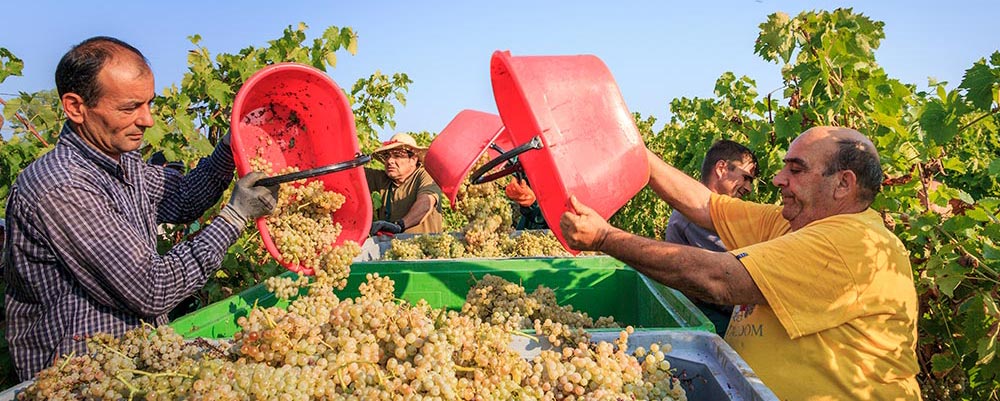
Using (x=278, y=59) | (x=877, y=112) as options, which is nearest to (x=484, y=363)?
(x=877, y=112)

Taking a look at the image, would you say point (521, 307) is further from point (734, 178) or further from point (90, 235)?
point (734, 178)

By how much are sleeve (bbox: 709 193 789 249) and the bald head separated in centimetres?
42

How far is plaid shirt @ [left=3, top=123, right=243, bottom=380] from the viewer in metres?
1.85

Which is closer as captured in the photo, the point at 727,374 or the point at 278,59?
the point at 727,374

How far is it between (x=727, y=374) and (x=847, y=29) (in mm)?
2272

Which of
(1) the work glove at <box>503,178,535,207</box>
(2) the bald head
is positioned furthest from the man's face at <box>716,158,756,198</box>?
(1) the work glove at <box>503,178,535,207</box>

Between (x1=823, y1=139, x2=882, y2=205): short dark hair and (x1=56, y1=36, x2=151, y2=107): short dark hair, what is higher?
(x1=56, y1=36, x2=151, y2=107): short dark hair

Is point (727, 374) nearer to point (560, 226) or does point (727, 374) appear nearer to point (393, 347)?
point (560, 226)

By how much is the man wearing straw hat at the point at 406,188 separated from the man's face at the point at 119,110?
3.63 m

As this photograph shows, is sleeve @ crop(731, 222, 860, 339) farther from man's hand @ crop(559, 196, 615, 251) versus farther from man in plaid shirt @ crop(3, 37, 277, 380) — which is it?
man in plaid shirt @ crop(3, 37, 277, 380)

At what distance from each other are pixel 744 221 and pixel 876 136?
87cm

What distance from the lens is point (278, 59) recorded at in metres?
3.99

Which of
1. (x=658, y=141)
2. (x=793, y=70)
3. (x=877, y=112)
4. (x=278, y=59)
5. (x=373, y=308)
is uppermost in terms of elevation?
(x=278, y=59)

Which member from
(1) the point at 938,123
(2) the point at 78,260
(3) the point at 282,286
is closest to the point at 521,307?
(3) the point at 282,286
